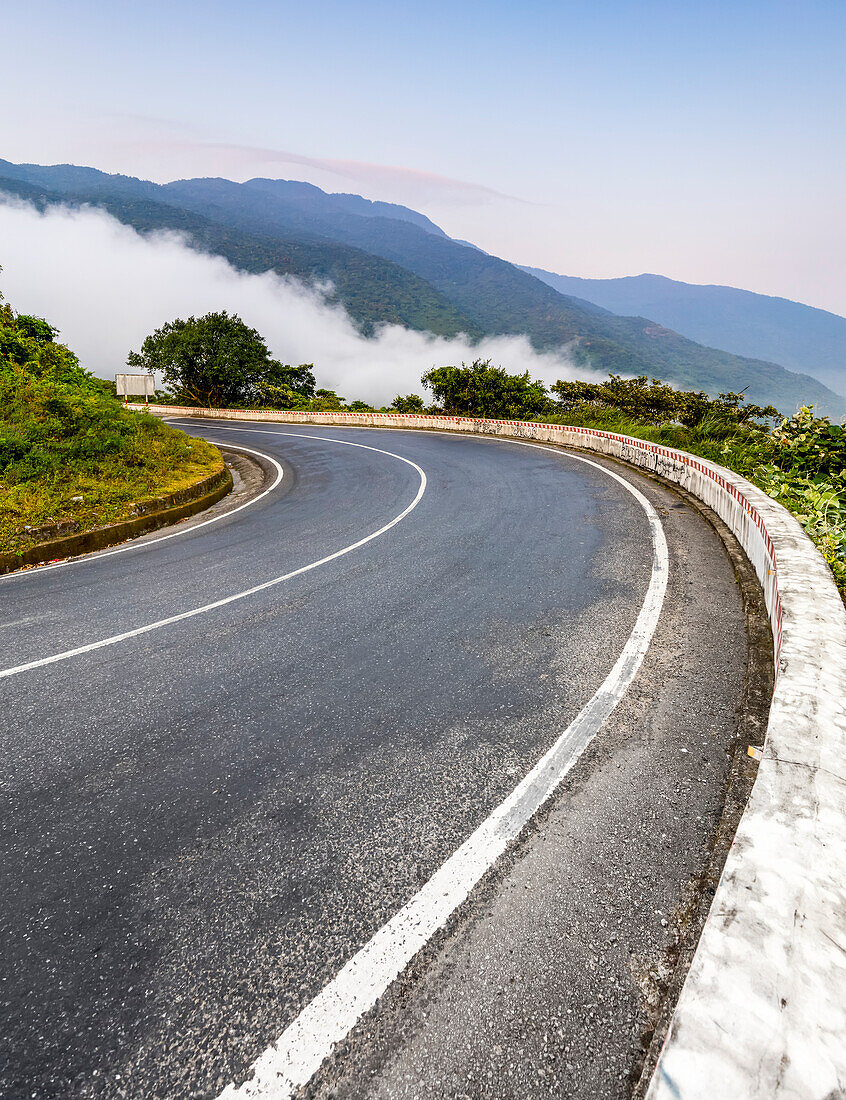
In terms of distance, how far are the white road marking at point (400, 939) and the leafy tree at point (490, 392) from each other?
31.3m

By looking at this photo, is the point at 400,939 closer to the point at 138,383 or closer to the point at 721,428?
the point at 721,428

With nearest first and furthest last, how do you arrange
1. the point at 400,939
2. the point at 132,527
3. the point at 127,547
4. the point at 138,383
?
1. the point at 400,939
2. the point at 127,547
3. the point at 132,527
4. the point at 138,383

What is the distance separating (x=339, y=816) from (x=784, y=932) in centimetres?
189

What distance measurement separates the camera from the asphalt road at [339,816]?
1.83m

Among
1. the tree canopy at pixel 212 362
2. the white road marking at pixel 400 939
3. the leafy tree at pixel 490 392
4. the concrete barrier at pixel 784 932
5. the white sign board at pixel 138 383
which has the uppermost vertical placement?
the leafy tree at pixel 490 392

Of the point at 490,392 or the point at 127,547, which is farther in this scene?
the point at 490,392

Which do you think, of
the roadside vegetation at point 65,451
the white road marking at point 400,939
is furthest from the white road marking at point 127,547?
the white road marking at point 400,939

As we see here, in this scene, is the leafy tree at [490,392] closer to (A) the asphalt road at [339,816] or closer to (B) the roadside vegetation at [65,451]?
(B) the roadside vegetation at [65,451]

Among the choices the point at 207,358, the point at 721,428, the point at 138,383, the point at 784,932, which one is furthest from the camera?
the point at 207,358

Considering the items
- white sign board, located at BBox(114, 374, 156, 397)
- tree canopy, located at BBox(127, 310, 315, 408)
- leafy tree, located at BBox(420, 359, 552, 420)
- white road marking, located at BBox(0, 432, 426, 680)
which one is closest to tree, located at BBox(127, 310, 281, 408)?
tree canopy, located at BBox(127, 310, 315, 408)

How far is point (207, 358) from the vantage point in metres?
50.2

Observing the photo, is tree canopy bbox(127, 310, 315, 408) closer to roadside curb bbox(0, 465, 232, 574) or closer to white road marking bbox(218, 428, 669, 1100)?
roadside curb bbox(0, 465, 232, 574)

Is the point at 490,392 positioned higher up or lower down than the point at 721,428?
lower down

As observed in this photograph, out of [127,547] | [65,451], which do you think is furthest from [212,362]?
[127,547]
